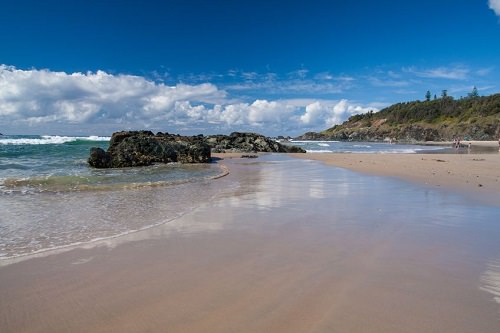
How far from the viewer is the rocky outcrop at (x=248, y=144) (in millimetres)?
42500

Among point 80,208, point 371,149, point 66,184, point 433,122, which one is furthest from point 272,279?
point 433,122

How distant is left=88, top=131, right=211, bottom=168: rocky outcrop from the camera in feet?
66.8

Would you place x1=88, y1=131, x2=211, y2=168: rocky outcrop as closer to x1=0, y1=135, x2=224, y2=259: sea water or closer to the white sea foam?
x1=0, y1=135, x2=224, y2=259: sea water

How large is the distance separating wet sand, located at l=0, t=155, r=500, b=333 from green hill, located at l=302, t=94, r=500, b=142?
102 meters

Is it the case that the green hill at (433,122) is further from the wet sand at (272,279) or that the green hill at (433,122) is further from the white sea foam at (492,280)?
the white sea foam at (492,280)

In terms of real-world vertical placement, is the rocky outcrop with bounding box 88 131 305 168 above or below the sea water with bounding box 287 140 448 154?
above

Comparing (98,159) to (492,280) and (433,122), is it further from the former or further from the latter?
(433,122)

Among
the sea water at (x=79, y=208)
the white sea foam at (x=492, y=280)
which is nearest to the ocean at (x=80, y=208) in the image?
the sea water at (x=79, y=208)

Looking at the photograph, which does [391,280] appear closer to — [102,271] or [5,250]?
[102,271]

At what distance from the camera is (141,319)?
3.04 metres

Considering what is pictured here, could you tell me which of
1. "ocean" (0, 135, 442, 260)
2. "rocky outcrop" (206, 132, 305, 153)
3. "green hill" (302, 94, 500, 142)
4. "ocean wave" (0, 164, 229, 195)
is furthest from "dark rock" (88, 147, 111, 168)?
"green hill" (302, 94, 500, 142)

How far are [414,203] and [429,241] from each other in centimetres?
344

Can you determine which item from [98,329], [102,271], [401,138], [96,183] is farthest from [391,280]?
[401,138]

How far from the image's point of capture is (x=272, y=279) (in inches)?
154
